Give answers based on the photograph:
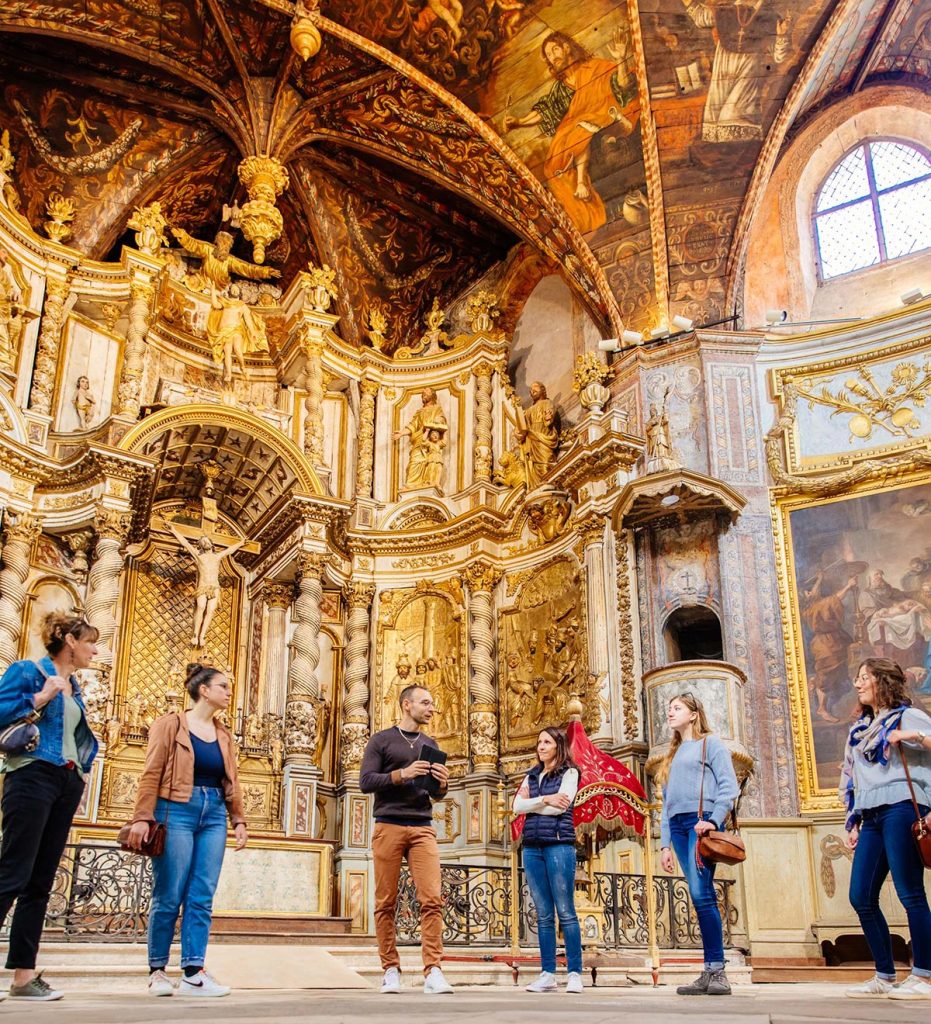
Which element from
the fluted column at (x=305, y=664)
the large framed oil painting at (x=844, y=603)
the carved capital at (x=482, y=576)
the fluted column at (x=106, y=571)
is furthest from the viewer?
the carved capital at (x=482, y=576)

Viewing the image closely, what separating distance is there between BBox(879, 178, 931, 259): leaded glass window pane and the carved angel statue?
1004 centimetres

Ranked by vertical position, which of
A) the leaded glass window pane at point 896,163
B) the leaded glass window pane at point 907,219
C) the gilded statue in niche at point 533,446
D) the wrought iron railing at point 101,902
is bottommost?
the wrought iron railing at point 101,902

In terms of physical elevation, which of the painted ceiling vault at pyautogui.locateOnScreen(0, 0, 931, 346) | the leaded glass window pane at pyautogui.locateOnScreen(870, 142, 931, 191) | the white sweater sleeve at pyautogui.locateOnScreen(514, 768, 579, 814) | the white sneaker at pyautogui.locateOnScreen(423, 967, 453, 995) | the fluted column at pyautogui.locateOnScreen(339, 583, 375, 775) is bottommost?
the white sneaker at pyautogui.locateOnScreen(423, 967, 453, 995)

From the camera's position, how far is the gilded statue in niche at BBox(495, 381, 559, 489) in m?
15.4

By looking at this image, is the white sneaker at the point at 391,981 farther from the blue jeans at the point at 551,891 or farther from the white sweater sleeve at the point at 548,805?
the white sweater sleeve at the point at 548,805

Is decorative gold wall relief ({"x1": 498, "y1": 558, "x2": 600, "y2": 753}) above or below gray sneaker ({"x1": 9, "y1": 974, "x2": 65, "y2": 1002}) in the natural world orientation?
above

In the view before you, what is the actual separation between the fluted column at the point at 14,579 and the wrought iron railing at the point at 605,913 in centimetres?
567

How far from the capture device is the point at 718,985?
16.9 ft

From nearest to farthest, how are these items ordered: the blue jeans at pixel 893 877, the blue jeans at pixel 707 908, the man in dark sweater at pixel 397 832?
the blue jeans at pixel 893 877 < the blue jeans at pixel 707 908 < the man in dark sweater at pixel 397 832

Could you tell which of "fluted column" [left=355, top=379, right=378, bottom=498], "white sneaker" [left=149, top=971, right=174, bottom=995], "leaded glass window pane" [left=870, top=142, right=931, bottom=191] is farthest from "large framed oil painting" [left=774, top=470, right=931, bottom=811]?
"white sneaker" [left=149, top=971, right=174, bottom=995]

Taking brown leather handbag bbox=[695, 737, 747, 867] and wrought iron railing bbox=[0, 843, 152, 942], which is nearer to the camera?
brown leather handbag bbox=[695, 737, 747, 867]

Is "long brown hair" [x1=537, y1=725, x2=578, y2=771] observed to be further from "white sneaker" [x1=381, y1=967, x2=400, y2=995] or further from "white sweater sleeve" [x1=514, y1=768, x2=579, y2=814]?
"white sneaker" [x1=381, y1=967, x2=400, y2=995]

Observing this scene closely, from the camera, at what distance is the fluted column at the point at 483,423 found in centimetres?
1616

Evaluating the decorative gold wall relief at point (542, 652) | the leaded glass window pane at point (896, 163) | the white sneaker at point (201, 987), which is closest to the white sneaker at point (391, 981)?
the white sneaker at point (201, 987)
